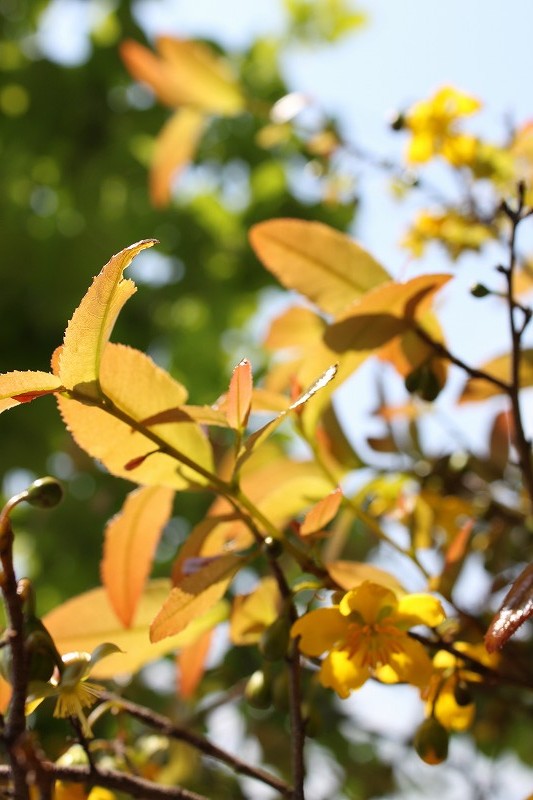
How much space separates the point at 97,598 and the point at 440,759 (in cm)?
21

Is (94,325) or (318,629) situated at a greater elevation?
(94,325)

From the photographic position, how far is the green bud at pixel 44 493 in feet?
1.25

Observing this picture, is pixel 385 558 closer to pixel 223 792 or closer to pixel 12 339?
pixel 223 792

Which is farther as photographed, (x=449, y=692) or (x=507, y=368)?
(x=507, y=368)

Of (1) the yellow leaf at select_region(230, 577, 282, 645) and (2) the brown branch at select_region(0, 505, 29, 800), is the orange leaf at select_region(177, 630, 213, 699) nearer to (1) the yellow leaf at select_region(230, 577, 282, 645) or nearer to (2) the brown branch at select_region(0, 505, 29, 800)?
(1) the yellow leaf at select_region(230, 577, 282, 645)

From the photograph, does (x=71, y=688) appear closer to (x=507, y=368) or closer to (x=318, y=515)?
(x=318, y=515)

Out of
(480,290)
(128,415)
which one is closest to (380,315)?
(480,290)

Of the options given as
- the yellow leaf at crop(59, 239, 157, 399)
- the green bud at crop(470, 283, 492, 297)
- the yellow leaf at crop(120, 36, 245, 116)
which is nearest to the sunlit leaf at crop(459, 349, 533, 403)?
the green bud at crop(470, 283, 492, 297)

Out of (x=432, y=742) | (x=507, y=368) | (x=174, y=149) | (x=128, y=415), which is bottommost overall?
(x=432, y=742)

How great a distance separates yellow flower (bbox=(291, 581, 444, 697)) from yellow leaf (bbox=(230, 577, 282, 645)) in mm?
64

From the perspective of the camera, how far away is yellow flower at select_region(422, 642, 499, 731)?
1.51 feet

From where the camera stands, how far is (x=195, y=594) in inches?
17.1

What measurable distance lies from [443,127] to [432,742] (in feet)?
1.80

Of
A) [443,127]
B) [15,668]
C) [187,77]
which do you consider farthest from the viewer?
[187,77]
